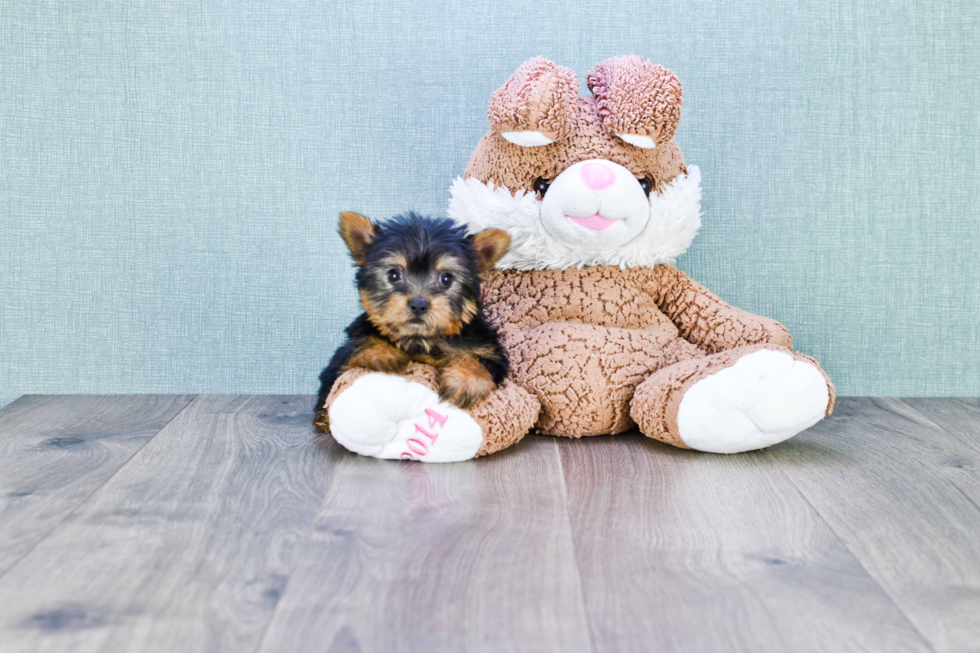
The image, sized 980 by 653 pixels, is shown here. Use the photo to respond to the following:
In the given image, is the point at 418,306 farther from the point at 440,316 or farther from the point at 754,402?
the point at 754,402

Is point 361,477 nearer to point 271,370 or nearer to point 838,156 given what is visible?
point 271,370

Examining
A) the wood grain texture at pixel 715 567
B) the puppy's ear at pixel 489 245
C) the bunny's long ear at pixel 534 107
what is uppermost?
the bunny's long ear at pixel 534 107

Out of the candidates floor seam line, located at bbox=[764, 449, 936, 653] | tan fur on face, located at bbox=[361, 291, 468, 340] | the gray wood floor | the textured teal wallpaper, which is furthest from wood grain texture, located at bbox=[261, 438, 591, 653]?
the textured teal wallpaper

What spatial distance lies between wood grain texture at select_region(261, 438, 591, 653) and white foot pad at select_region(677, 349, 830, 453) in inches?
10.6

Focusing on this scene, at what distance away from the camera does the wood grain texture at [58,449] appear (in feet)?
3.55

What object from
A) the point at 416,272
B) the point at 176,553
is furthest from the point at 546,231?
the point at 176,553

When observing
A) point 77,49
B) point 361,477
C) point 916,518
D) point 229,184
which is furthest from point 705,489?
point 77,49

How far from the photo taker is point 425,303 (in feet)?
4.02

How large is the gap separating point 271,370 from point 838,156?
1383 millimetres

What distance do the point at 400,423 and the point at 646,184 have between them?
64 centimetres

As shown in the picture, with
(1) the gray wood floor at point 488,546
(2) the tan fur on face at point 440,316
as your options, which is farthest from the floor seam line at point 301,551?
(2) the tan fur on face at point 440,316

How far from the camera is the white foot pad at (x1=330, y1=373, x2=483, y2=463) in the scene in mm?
1279

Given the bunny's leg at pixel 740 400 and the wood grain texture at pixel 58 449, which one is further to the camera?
the bunny's leg at pixel 740 400

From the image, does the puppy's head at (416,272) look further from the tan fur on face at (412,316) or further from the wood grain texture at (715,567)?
the wood grain texture at (715,567)
